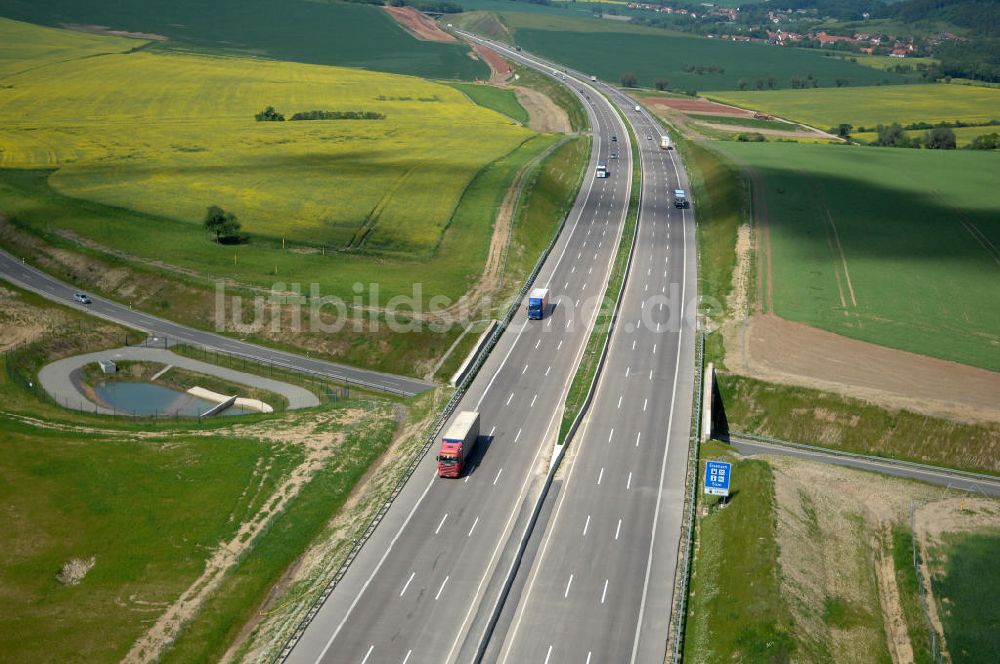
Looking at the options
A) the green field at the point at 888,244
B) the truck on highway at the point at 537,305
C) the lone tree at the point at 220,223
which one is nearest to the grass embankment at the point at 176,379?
the truck on highway at the point at 537,305

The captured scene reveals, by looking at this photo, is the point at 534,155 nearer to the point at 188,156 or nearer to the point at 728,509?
the point at 188,156

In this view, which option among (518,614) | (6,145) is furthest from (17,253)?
(518,614)

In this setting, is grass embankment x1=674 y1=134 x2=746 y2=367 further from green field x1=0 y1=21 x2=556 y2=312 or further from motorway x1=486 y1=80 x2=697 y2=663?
green field x1=0 y1=21 x2=556 y2=312

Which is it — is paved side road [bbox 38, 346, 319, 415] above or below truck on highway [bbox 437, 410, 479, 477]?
below

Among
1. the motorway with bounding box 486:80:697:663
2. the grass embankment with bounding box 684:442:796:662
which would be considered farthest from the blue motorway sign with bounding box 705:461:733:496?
the motorway with bounding box 486:80:697:663

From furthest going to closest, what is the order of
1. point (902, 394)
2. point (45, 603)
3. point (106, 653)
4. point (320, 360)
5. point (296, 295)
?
point (296, 295) → point (320, 360) → point (902, 394) → point (45, 603) → point (106, 653)

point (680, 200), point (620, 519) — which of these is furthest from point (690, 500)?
point (680, 200)

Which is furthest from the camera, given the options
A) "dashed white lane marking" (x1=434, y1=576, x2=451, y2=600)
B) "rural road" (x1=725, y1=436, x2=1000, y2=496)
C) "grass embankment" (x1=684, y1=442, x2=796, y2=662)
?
"rural road" (x1=725, y1=436, x2=1000, y2=496)
